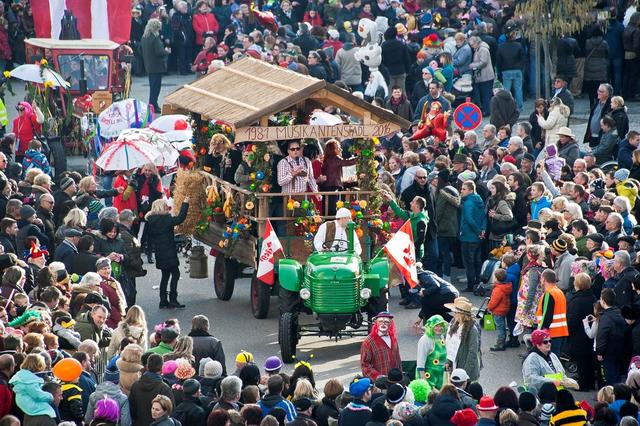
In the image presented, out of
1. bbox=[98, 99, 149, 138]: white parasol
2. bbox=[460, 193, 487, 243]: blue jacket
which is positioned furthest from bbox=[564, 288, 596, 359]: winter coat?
bbox=[98, 99, 149, 138]: white parasol

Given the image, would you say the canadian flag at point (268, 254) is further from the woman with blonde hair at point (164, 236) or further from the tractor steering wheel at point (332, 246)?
the woman with blonde hair at point (164, 236)

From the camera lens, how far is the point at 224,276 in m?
22.2

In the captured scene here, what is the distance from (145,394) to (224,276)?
7647 millimetres

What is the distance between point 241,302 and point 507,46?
37.9 feet

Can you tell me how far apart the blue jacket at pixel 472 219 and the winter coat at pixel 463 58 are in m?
10.3

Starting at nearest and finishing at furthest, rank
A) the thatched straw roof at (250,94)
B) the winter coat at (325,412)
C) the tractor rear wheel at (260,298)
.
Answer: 1. the winter coat at (325,412)
2. the thatched straw roof at (250,94)
3. the tractor rear wheel at (260,298)

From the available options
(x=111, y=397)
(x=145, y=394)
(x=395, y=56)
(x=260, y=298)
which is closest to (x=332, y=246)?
(x=260, y=298)

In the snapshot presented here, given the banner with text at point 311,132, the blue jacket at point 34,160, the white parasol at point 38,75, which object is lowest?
the blue jacket at point 34,160

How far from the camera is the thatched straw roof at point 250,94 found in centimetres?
2023

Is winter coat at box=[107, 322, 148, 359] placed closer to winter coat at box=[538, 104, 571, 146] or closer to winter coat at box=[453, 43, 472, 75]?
winter coat at box=[538, 104, 571, 146]

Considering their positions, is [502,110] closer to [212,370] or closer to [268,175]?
[268,175]

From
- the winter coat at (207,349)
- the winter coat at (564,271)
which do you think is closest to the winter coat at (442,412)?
→ the winter coat at (207,349)

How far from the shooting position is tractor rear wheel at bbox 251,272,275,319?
68.5 feet

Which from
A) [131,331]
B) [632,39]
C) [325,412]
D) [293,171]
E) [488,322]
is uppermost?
[632,39]
